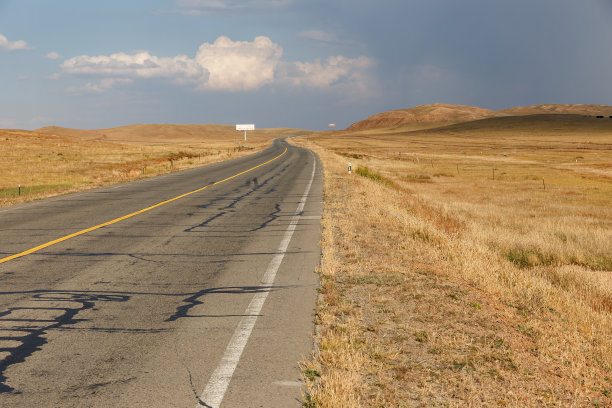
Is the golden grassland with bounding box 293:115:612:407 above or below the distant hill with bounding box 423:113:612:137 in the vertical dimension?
below

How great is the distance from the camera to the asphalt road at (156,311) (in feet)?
12.4

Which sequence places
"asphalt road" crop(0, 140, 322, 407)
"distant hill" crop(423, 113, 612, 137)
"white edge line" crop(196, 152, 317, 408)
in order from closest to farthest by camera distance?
1. "white edge line" crop(196, 152, 317, 408)
2. "asphalt road" crop(0, 140, 322, 407)
3. "distant hill" crop(423, 113, 612, 137)


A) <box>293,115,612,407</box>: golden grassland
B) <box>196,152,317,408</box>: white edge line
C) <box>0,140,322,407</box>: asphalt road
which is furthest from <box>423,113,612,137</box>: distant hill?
<box>196,152,317,408</box>: white edge line

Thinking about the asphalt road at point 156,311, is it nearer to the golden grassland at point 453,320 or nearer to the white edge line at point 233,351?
the white edge line at point 233,351

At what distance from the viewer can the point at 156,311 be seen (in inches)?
217

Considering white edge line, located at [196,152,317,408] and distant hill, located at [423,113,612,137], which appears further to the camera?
distant hill, located at [423,113,612,137]

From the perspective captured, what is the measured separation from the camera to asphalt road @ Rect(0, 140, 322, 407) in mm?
3768

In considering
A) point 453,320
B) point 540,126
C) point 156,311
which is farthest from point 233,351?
point 540,126

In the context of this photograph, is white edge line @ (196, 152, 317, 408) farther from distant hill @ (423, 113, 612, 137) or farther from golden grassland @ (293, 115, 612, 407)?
distant hill @ (423, 113, 612, 137)

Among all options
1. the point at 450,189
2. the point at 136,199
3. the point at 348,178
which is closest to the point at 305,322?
the point at 136,199

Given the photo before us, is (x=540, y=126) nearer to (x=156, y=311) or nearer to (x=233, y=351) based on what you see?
(x=156, y=311)

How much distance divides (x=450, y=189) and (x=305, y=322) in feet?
82.3

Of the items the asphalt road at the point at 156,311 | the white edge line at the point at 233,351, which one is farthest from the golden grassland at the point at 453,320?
the white edge line at the point at 233,351

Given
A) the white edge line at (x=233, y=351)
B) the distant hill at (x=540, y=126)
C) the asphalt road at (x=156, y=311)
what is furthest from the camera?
the distant hill at (x=540, y=126)
